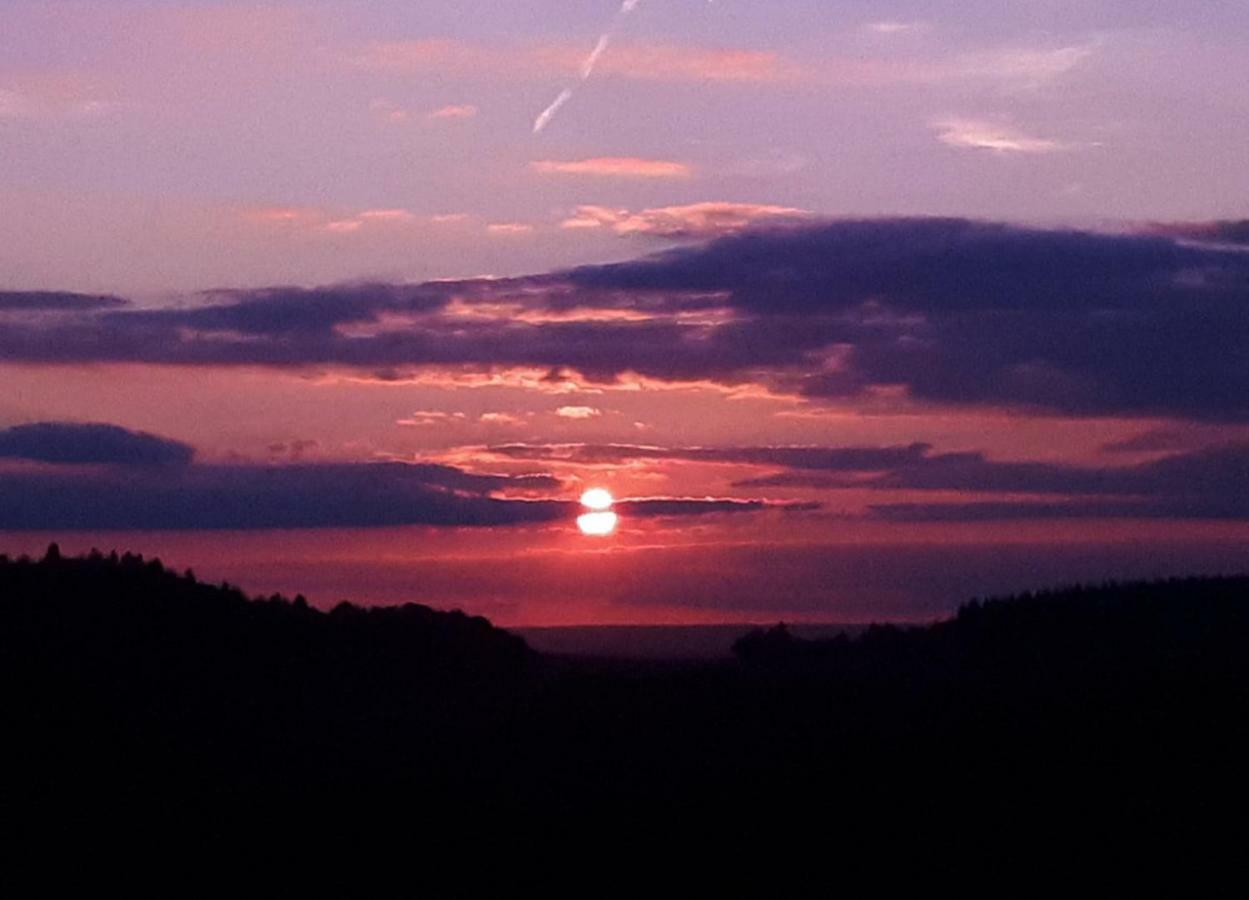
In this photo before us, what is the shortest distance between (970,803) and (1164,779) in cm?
322

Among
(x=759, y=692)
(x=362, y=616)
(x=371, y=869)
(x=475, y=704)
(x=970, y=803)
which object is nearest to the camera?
(x=371, y=869)

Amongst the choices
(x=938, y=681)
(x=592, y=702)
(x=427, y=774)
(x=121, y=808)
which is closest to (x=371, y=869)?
(x=121, y=808)

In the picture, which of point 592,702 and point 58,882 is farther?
→ point 592,702

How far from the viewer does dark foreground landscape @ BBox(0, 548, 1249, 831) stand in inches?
1487

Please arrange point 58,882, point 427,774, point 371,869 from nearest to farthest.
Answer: point 58,882 < point 371,869 < point 427,774

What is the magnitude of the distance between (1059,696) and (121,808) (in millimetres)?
18422

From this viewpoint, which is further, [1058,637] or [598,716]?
[1058,637]

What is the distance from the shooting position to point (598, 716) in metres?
47.8

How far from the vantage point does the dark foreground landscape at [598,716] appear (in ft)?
124

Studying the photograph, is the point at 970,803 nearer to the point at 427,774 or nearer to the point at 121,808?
the point at 427,774

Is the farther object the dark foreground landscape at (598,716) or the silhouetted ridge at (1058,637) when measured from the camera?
the silhouetted ridge at (1058,637)

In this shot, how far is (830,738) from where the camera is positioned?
43.1 metres

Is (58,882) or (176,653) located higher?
(176,653)

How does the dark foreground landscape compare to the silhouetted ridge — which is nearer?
the dark foreground landscape
